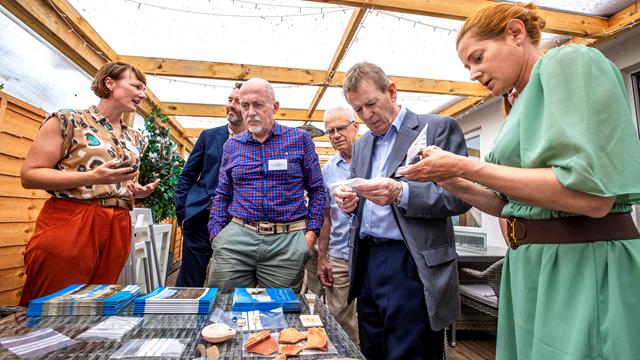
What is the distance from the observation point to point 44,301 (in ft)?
3.03

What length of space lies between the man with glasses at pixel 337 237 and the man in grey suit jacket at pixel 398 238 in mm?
656

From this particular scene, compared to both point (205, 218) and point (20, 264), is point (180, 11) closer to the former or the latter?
point (205, 218)

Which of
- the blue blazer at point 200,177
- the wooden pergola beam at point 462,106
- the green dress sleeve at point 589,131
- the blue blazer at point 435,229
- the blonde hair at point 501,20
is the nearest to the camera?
the green dress sleeve at point 589,131

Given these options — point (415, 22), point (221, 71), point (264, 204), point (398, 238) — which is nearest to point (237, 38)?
point (221, 71)

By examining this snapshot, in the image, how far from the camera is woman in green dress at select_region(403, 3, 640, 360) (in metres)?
0.66

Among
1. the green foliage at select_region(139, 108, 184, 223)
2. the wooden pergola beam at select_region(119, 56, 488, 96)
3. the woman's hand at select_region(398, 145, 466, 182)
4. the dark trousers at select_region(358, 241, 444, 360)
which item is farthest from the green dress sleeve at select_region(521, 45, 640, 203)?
the wooden pergola beam at select_region(119, 56, 488, 96)

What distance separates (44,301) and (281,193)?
101 cm

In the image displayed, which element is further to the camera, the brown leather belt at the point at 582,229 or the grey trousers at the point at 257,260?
the grey trousers at the point at 257,260

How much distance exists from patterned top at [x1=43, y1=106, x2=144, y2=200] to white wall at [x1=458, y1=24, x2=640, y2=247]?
332 cm

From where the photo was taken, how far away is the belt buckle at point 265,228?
1.63 metres

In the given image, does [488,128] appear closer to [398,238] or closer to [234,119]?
[234,119]

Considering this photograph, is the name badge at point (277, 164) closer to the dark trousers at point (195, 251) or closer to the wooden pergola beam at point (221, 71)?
Result: the dark trousers at point (195, 251)

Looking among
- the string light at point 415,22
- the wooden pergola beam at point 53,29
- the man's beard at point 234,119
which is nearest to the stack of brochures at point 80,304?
the man's beard at point 234,119

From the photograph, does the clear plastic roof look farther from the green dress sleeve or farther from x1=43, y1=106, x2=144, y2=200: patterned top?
the green dress sleeve
